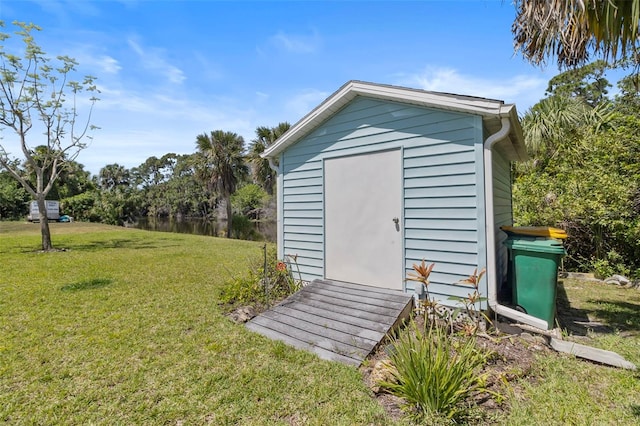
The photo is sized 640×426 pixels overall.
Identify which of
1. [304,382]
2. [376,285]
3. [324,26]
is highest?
[324,26]

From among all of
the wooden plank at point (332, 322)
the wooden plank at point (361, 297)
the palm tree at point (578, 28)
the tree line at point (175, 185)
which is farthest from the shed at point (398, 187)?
the tree line at point (175, 185)

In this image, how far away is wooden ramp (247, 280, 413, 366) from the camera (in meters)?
3.34

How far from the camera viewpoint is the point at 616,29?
8.13 ft

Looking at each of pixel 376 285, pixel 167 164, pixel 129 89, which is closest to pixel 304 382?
pixel 376 285

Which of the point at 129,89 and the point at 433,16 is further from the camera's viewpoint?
the point at 129,89

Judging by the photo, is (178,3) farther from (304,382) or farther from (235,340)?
(304,382)

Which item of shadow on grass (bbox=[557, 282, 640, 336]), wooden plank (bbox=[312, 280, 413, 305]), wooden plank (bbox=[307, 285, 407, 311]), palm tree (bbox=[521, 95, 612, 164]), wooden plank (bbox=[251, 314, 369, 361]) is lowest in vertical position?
wooden plank (bbox=[251, 314, 369, 361])

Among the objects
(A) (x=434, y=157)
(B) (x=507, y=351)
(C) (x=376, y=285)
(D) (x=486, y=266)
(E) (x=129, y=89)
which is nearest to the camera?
(B) (x=507, y=351)

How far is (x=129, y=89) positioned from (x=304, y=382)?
9649 millimetres

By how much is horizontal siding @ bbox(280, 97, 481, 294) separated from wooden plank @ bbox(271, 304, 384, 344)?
3.27 ft

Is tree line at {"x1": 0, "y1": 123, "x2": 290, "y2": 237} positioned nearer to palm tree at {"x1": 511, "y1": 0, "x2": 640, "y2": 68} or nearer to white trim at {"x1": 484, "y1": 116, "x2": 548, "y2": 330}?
white trim at {"x1": 484, "y1": 116, "x2": 548, "y2": 330}

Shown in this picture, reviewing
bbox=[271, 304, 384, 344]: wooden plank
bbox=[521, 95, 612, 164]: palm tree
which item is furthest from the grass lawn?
bbox=[521, 95, 612, 164]: palm tree

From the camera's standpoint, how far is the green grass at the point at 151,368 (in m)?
2.37

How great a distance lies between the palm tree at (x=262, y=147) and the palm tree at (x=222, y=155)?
5.26 feet
